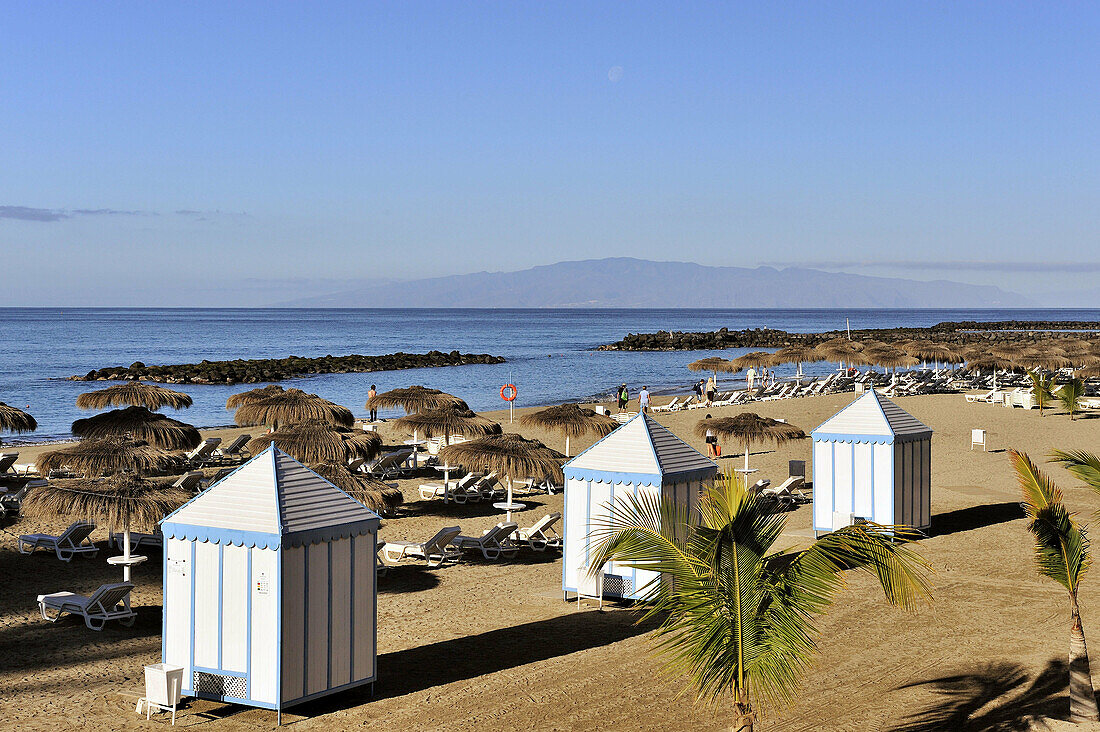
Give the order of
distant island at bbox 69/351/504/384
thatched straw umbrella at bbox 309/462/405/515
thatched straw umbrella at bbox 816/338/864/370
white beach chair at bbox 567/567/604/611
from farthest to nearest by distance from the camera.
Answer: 1. distant island at bbox 69/351/504/384
2. thatched straw umbrella at bbox 816/338/864/370
3. thatched straw umbrella at bbox 309/462/405/515
4. white beach chair at bbox 567/567/604/611

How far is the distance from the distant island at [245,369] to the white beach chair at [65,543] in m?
38.6

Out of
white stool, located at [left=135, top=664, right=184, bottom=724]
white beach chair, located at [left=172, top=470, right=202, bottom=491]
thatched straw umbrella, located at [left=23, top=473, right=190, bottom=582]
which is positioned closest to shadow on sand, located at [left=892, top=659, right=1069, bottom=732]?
white stool, located at [left=135, top=664, right=184, bottom=724]

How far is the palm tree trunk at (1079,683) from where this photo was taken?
20.2ft

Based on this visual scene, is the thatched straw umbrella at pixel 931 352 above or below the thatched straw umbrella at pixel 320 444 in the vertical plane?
above

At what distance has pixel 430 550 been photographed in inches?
464

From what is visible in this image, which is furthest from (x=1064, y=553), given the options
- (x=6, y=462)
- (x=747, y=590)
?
(x=6, y=462)

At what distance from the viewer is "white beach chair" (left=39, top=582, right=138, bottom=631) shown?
9.12m

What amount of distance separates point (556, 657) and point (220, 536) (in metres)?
2.93

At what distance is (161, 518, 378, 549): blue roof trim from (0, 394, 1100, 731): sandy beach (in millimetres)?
1192

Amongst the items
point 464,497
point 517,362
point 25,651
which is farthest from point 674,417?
point 517,362

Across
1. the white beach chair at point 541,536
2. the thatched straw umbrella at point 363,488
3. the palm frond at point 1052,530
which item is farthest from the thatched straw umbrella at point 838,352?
the palm frond at point 1052,530

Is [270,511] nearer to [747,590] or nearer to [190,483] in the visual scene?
[747,590]

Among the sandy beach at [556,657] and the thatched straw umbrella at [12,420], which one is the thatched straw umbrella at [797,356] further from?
the thatched straw umbrella at [12,420]

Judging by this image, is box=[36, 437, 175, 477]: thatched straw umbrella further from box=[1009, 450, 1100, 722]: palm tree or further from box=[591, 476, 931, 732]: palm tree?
box=[1009, 450, 1100, 722]: palm tree
